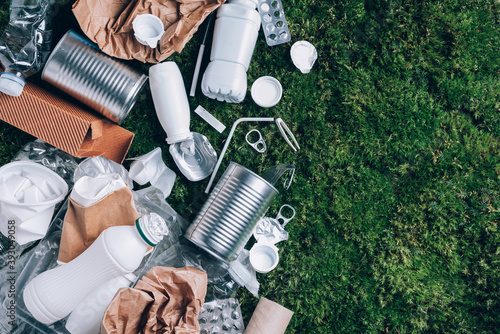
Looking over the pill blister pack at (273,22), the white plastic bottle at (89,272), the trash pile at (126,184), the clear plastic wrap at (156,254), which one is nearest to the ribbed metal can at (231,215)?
the trash pile at (126,184)

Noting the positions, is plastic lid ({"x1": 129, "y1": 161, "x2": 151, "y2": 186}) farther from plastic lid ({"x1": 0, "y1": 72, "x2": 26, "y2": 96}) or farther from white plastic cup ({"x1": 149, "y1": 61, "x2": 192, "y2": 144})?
plastic lid ({"x1": 0, "y1": 72, "x2": 26, "y2": 96})

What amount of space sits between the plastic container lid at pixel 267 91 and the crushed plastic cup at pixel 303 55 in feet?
0.54

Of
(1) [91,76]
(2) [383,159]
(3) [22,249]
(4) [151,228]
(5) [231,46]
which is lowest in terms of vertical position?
(3) [22,249]

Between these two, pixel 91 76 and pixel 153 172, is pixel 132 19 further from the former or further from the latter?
pixel 153 172

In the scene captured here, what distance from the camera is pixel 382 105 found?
7.22ft

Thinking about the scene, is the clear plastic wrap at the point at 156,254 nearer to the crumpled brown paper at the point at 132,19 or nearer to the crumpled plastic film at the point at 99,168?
the crumpled plastic film at the point at 99,168

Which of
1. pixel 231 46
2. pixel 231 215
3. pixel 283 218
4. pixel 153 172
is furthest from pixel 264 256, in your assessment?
pixel 231 46

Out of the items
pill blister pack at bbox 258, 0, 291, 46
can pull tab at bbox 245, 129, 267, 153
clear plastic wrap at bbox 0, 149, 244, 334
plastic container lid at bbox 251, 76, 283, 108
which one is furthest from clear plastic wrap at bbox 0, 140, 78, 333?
pill blister pack at bbox 258, 0, 291, 46

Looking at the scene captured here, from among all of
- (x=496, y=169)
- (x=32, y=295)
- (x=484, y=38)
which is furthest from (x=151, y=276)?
(x=484, y=38)

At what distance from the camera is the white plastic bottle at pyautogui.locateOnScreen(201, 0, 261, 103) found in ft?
6.32

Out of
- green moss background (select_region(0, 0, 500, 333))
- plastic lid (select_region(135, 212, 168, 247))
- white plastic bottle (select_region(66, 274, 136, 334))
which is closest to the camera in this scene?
plastic lid (select_region(135, 212, 168, 247))

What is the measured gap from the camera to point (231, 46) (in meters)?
1.94

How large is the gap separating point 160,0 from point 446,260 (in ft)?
6.91

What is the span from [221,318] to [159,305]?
431 millimetres
